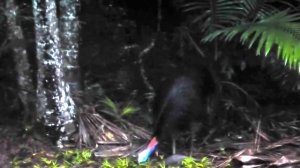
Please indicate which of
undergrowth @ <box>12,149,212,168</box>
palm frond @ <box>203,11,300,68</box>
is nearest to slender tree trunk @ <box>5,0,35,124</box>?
undergrowth @ <box>12,149,212,168</box>

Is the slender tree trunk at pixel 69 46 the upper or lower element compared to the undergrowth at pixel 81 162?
upper

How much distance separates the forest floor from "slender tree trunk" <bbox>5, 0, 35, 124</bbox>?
205 millimetres

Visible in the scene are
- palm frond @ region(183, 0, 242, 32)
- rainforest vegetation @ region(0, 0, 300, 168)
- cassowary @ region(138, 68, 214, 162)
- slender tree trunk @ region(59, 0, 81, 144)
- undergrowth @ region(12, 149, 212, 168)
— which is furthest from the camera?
palm frond @ region(183, 0, 242, 32)

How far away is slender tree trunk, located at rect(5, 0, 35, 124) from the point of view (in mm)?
4535

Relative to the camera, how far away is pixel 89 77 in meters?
5.35

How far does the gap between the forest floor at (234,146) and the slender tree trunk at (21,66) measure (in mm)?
205

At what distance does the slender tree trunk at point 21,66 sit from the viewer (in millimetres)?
4535

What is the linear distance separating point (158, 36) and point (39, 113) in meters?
1.85

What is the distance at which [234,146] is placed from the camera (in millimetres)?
4227

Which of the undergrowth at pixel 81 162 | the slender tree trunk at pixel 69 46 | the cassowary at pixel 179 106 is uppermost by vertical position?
the slender tree trunk at pixel 69 46

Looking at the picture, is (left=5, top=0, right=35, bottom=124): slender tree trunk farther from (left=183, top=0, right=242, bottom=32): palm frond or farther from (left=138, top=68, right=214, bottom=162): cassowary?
(left=183, top=0, right=242, bottom=32): palm frond

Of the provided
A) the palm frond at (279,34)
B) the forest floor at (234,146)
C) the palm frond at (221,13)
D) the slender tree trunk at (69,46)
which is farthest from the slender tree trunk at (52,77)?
the palm frond at (279,34)

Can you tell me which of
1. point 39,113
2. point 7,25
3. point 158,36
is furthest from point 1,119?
point 158,36

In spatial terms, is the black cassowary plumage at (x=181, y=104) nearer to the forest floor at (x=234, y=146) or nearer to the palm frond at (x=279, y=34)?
the forest floor at (x=234, y=146)
